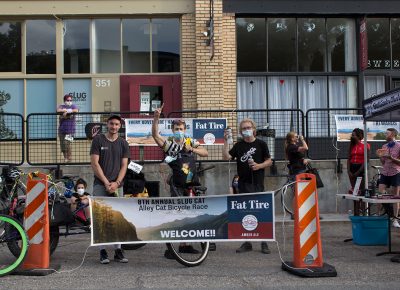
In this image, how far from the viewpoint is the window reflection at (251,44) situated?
13.5m

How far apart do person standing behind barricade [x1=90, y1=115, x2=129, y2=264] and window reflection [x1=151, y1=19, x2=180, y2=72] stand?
6.77 metres

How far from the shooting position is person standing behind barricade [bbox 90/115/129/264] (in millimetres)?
6844

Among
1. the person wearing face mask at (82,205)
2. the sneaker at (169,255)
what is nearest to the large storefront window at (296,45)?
the person wearing face mask at (82,205)

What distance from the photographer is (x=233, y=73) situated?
13203 millimetres

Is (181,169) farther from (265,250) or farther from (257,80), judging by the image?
(257,80)

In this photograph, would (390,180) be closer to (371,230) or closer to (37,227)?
(371,230)

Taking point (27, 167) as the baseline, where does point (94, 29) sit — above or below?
above

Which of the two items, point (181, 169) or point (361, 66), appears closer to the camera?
point (181, 169)

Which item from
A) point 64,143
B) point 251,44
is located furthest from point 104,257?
point 251,44

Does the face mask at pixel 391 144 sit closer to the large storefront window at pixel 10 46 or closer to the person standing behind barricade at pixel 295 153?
the person standing behind barricade at pixel 295 153

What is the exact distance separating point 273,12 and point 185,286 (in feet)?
30.2

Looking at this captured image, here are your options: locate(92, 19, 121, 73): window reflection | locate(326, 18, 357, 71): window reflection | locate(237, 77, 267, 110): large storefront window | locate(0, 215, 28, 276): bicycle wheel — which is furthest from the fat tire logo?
locate(326, 18, 357, 71): window reflection

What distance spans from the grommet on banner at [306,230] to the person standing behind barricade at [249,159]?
1.15m

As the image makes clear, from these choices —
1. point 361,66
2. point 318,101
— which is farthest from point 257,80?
point 361,66
